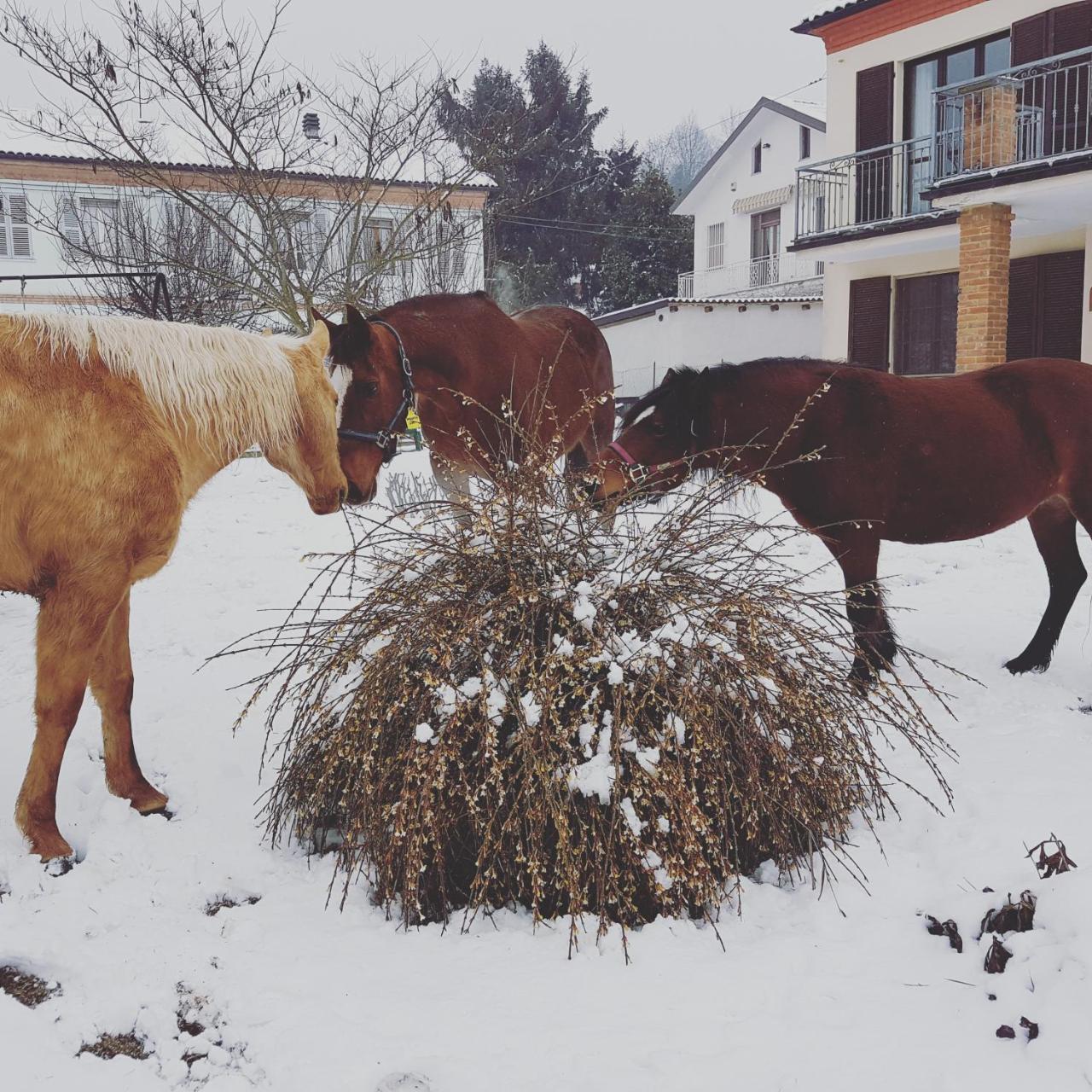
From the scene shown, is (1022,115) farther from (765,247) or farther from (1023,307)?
(765,247)

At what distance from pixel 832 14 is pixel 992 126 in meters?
5.03

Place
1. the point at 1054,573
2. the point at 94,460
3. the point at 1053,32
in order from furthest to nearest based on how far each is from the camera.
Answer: the point at 1053,32 < the point at 1054,573 < the point at 94,460

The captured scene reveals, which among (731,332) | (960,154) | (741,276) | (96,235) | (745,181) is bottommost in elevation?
(731,332)

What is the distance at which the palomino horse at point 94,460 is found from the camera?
8.98 ft

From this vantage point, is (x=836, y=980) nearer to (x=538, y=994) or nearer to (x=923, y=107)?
(x=538, y=994)

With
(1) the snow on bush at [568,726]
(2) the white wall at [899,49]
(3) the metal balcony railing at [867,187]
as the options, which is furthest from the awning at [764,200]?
(1) the snow on bush at [568,726]

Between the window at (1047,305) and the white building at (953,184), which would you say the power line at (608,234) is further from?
the window at (1047,305)

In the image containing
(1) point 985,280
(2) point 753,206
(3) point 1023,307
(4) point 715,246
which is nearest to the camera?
(1) point 985,280

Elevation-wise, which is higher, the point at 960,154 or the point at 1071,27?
the point at 1071,27

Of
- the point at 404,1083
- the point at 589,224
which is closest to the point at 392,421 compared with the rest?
the point at 404,1083

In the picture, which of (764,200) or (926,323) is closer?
(926,323)

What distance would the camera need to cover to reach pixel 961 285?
44.0ft

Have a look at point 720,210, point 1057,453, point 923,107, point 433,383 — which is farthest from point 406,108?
point 720,210

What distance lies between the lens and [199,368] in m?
3.02
